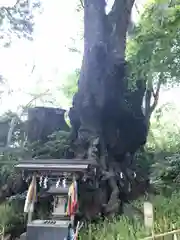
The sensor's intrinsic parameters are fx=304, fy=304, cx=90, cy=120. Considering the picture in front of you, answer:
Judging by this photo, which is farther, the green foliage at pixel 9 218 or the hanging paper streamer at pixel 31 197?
the green foliage at pixel 9 218

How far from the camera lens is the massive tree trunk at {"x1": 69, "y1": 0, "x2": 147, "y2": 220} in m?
10.3

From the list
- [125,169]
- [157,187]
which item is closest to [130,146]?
[125,169]

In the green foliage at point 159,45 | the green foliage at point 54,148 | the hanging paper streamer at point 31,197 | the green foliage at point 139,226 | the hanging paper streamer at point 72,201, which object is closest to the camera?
the green foliage at point 139,226

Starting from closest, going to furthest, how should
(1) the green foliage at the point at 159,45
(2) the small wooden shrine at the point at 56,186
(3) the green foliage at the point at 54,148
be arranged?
(2) the small wooden shrine at the point at 56,186 < (1) the green foliage at the point at 159,45 < (3) the green foliage at the point at 54,148

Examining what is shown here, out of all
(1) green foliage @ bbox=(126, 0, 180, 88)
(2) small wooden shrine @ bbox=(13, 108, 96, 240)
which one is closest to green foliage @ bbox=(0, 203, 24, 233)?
(2) small wooden shrine @ bbox=(13, 108, 96, 240)

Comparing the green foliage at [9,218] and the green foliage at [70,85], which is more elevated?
the green foliage at [70,85]

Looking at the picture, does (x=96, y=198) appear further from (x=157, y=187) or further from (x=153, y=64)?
(x=153, y=64)

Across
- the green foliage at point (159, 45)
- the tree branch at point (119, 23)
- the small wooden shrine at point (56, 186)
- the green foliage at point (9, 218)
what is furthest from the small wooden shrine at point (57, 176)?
the tree branch at point (119, 23)

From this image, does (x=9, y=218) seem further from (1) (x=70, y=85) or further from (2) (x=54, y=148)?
(1) (x=70, y=85)

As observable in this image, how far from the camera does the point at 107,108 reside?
11.1 metres

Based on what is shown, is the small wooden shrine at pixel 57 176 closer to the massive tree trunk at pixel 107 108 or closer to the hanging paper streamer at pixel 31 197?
the hanging paper streamer at pixel 31 197

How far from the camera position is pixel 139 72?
10297 mm

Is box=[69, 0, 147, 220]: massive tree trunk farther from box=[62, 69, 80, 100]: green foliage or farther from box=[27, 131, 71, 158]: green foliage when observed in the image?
box=[62, 69, 80, 100]: green foliage

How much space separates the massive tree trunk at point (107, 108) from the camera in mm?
10328
